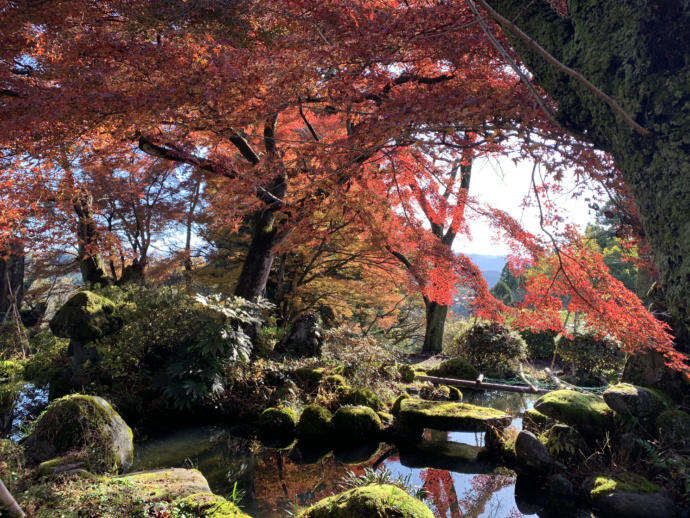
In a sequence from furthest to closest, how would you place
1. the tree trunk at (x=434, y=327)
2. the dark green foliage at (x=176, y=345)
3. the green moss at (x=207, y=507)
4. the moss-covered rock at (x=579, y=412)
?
the tree trunk at (x=434, y=327) < the dark green foliage at (x=176, y=345) < the moss-covered rock at (x=579, y=412) < the green moss at (x=207, y=507)

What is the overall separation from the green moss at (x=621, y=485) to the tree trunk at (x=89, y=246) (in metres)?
10.4

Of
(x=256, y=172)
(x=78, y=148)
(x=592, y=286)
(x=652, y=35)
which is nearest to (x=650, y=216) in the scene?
(x=652, y=35)

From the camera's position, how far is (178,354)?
6.69 meters

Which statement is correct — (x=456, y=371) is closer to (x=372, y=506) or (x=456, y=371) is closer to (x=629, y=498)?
(x=629, y=498)

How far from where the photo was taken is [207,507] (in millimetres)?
3029

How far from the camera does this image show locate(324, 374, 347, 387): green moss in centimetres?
701

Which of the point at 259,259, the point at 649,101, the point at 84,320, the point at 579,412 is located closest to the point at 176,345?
the point at 84,320

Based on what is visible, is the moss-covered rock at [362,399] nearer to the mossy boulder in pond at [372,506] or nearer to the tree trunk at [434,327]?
the mossy boulder in pond at [372,506]

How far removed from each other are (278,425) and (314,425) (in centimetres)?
53

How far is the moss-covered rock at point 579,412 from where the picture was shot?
497cm

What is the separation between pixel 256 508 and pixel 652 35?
4.47 metres

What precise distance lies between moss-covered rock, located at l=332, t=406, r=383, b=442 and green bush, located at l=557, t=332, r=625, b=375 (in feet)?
18.6

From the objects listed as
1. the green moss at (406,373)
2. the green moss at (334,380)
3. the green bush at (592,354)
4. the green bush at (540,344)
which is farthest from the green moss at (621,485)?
the green bush at (540,344)

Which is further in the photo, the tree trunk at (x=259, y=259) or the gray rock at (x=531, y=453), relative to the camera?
the tree trunk at (x=259, y=259)
